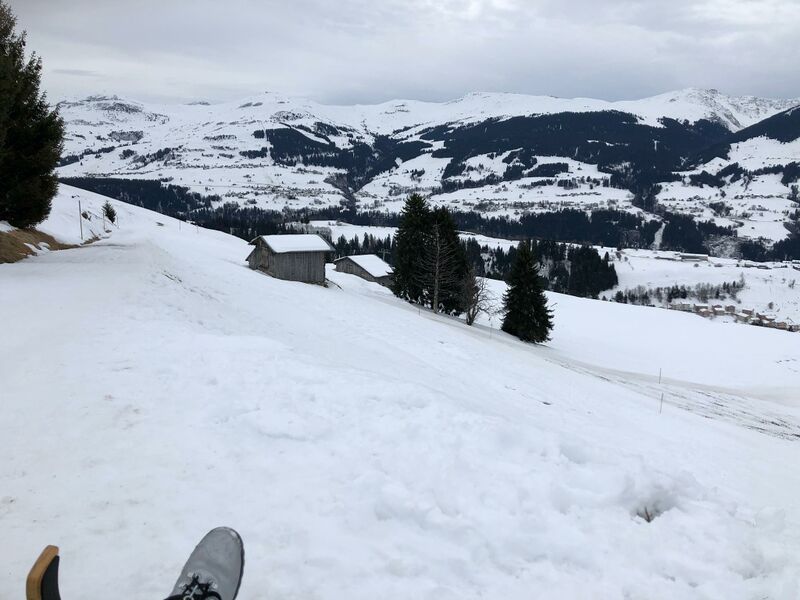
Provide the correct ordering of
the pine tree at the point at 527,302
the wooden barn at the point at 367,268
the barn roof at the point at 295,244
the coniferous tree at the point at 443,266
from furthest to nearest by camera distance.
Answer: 1. the wooden barn at the point at 367,268
2. the coniferous tree at the point at 443,266
3. the pine tree at the point at 527,302
4. the barn roof at the point at 295,244

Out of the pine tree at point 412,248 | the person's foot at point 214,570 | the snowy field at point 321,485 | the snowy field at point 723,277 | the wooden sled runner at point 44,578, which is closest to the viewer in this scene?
the wooden sled runner at point 44,578

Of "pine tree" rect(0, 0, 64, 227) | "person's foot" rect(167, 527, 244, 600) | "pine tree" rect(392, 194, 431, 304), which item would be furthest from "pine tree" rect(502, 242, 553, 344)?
"person's foot" rect(167, 527, 244, 600)

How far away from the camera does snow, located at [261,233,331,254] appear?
1754 inches

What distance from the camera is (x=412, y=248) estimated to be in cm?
4769

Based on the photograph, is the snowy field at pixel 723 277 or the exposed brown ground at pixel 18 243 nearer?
the exposed brown ground at pixel 18 243

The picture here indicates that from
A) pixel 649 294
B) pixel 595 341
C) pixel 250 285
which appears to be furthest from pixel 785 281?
pixel 250 285

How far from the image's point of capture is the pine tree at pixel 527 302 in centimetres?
4512

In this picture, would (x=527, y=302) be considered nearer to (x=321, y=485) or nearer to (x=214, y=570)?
(x=321, y=485)

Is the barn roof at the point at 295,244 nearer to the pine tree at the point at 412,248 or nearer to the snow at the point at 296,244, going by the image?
the snow at the point at 296,244

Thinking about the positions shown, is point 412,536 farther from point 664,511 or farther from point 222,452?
point 664,511

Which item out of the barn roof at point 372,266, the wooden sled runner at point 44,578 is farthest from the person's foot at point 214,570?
the barn roof at point 372,266

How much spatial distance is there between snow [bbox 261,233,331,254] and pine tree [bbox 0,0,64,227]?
20.7m

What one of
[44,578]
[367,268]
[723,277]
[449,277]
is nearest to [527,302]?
[449,277]

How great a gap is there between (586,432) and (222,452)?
35.3 ft
